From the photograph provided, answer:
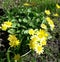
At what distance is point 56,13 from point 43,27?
858 mm

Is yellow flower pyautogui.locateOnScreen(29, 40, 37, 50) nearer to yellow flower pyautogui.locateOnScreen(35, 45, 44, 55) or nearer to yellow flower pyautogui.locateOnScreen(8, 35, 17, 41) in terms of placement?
yellow flower pyautogui.locateOnScreen(35, 45, 44, 55)

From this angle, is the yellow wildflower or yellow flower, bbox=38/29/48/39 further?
yellow flower, bbox=38/29/48/39

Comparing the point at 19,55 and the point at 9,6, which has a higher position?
the point at 9,6

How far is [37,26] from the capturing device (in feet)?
12.4

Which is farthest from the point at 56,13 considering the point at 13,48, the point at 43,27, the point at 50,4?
the point at 13,48

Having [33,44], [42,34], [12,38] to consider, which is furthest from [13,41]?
[42,34]

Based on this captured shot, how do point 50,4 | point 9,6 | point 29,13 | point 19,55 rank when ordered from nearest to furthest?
point 19,55
point 29,13
point 9,6
point 50,4

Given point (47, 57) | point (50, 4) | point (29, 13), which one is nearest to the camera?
point (47, 57)

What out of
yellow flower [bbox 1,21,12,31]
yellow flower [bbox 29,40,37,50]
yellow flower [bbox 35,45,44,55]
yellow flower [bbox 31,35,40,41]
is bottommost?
yellow flower [bbox 35,45,44,55]

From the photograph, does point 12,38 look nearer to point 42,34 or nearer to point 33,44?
point 33,44

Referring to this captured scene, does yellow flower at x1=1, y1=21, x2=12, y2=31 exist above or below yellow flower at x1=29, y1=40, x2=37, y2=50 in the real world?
above

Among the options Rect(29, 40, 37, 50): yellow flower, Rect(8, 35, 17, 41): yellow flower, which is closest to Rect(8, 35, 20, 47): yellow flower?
Rect(8, 35, 17, 41): yellow flower

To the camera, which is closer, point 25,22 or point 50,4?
point 25,22

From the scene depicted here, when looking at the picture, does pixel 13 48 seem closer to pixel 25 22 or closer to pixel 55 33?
pixel 25 22
